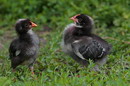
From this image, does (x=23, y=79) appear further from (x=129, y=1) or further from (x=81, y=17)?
(x=129, y=1)

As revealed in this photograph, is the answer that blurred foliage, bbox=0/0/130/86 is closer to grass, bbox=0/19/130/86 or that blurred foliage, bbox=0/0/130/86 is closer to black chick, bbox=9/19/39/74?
grass, bbox=0/19/130/86

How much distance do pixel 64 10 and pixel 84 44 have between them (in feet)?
12.0

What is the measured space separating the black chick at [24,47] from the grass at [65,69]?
0.17 m

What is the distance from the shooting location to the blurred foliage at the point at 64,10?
32.2 ft

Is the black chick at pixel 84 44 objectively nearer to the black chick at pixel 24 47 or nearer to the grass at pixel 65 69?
the grass at pixel 65 69

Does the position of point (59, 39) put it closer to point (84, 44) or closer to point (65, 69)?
point (65, 69)

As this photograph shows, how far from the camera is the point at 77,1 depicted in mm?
10422

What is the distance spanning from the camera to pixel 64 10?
1032cm

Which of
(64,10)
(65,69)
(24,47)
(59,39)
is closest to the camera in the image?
(24,47)

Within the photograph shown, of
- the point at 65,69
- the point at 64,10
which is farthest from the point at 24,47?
the point at 64,10

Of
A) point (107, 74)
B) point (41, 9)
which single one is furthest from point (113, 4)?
point (107, 74)

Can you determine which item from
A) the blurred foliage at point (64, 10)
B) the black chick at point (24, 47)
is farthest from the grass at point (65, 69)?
the blurred foliage at point (64, 10)

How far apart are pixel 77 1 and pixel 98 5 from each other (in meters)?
0.60

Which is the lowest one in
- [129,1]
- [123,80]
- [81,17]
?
[129,1]
